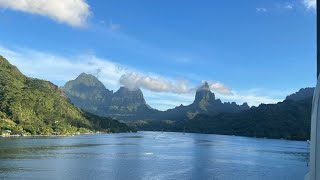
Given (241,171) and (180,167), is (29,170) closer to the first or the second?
(180,167)

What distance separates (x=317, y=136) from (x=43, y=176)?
70.7 meters

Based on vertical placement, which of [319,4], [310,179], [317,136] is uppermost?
[319,4]

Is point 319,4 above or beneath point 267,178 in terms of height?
above

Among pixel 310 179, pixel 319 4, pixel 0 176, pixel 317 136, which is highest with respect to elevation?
pixel 319 4

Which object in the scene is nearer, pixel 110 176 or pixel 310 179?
pixel 310 179

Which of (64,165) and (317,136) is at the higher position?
(317,136)

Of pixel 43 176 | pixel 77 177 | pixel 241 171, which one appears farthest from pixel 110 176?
pixel 241 171

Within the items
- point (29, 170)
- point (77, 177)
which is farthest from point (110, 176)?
point (29, 170)

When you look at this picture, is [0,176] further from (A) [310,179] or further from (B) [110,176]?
(A) [310,179]

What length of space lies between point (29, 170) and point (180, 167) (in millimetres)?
33246

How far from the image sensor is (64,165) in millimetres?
87750

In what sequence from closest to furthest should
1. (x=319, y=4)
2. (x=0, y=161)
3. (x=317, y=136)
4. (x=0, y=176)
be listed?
(x=317, y=136), (x=319, y=4), (x=0, y=176), (x=0, y=161)

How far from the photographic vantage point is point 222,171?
8556 centimetres

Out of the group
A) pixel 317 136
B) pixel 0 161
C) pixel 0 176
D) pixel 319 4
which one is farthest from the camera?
pixel 0 161
